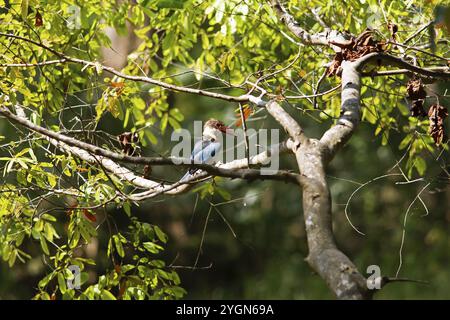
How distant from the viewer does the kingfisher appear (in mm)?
4348

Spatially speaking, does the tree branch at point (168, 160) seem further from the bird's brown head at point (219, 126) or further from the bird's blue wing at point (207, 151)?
the bird's brown head at point (219, 126)

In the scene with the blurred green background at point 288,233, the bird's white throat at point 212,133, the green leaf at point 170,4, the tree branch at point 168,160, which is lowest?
the blurred green background at point 288,233

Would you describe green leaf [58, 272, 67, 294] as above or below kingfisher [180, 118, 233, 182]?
below

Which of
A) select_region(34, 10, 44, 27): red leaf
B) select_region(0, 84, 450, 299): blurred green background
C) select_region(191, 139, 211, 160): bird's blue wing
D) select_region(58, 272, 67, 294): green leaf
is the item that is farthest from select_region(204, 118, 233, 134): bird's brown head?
select_region(0, 84, 450, 299): blurred green background

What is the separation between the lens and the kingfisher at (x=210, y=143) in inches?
171

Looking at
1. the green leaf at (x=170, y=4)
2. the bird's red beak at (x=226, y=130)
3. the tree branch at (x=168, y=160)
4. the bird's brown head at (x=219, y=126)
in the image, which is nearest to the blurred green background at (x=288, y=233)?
the bird's brown head at (x=219, y=126)

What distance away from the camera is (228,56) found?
4.18 m

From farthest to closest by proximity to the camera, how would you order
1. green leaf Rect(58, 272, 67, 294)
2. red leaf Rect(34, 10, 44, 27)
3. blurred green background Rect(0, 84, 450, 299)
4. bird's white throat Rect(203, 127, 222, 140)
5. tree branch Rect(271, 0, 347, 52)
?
blurred green background Rect(0, 84, 450, 299)
bird's white throat Rect(203, 127, 222, 140)
red leaf Rect(34, 10, 44, 27)
green leaf Rect(58, 272, 67, 294)
tree branch Rect(271, 0, 347, 52)

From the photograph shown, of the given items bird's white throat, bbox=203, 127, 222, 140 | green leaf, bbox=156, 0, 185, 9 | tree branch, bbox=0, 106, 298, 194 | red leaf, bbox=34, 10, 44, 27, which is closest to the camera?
tree branch, bbox=0, 106, 298, 194

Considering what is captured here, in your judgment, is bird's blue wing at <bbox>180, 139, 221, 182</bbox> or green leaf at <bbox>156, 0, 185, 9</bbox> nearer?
green leaf at <bbox>156, 0, 185, 9</bbox>

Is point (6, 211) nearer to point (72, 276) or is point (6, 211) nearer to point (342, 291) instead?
point (72, 276)

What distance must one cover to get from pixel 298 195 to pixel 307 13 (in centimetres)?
577

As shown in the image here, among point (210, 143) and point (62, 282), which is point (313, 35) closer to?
point (210, 143)

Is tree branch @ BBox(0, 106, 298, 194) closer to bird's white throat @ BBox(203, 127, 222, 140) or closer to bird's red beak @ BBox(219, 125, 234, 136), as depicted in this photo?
bird's red beak @ BBox(219, 125, 234, 136)
